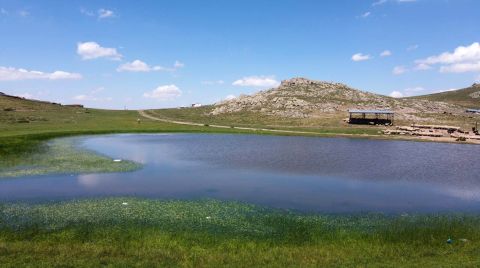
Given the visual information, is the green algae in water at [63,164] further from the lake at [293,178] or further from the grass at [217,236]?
the grass at [217,236]

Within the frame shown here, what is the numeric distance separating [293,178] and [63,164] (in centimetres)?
3383

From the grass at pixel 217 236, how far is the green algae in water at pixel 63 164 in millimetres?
17095

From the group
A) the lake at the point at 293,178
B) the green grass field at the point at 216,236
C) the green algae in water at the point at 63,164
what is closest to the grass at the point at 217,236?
the green grass field at the point at 216,236

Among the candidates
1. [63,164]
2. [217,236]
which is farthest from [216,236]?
[63,164]

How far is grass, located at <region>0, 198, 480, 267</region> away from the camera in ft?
72.9

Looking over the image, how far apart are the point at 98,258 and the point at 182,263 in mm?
4978

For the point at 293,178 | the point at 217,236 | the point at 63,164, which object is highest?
the point at 63,164

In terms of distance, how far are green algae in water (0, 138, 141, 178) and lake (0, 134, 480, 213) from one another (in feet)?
9.71

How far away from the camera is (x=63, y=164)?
55.6 m

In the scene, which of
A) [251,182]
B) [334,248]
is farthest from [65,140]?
[334,248]

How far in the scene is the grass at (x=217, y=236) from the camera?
22219 millimetres

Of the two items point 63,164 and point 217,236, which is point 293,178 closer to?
point 217,236

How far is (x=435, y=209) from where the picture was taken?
35594 millimetres

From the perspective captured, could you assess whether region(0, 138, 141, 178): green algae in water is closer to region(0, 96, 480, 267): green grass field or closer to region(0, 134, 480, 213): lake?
region(0, 134, 480, 213): lake
